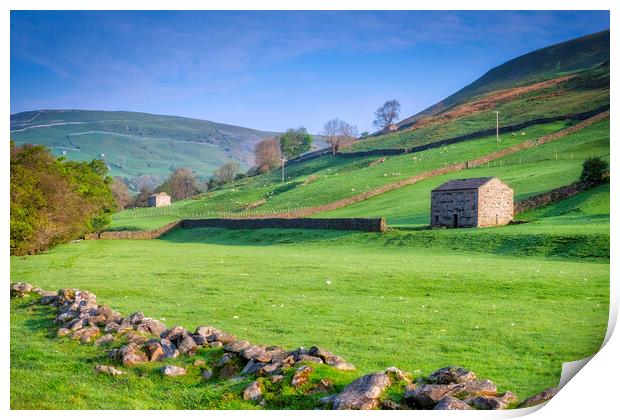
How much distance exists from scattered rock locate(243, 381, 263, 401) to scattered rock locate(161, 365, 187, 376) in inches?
48.1

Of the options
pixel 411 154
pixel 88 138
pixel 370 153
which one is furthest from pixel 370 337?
pixel 370 153

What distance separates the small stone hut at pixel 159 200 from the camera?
3233 inches

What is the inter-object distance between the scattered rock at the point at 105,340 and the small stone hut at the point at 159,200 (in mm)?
72070

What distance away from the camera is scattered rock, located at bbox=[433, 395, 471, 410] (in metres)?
7.05

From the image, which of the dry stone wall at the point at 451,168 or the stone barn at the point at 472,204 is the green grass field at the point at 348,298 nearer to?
the stone barn at the point at 472,204

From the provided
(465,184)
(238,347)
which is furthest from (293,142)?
(238,347)

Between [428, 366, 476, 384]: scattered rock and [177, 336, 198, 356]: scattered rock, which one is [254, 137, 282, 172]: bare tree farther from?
[428, 366, 476, 384]: scattered rock

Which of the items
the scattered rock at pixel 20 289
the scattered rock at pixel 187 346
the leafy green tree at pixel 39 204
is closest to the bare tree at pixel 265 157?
the leafy green tree at pixel 39 204

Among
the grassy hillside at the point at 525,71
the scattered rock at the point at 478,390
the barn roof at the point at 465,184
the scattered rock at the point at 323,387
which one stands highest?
the grassy hillside at the point at 525,71

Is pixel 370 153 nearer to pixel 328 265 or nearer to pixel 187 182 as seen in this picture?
pixel 187 182

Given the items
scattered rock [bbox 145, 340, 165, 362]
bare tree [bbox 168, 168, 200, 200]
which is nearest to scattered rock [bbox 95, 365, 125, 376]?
scattered rock [bbox 145, 340, 165, 362]

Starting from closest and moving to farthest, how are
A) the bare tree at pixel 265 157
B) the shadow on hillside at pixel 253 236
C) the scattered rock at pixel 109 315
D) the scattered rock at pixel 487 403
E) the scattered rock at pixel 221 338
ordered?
1. the scattered rock at pixel 487 403
2. the scattered rock at pixel 221 338
3. the scattered rock at pixel 109 315
4. the shadow on hillside at pixel 253 236
5. the bare tree at pixel 265 157

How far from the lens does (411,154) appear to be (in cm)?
7931

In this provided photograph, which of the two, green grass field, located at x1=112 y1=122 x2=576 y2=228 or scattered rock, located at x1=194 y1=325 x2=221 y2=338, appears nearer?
scattered rock, located at x1=194 y1=325 x2=221 y2=338
